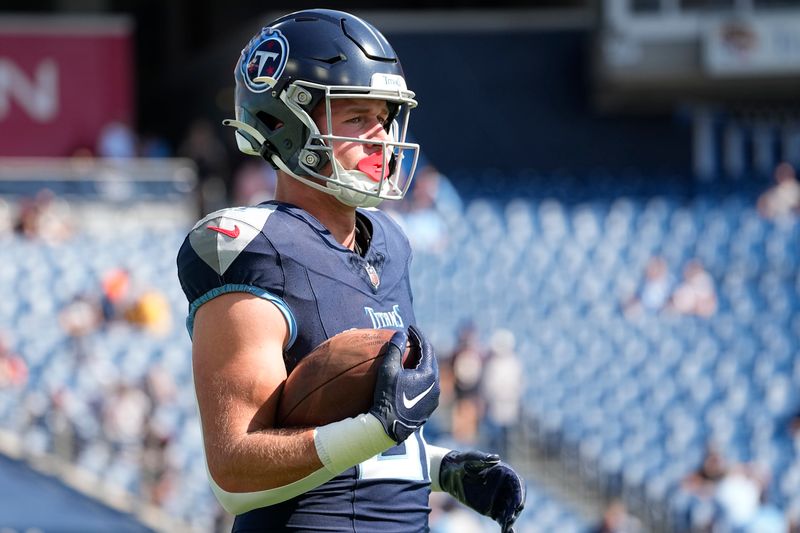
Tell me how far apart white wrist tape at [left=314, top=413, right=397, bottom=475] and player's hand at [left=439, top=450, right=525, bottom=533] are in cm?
45

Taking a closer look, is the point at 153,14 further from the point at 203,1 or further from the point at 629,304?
the point at 629,304

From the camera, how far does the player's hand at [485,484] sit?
8.52ft

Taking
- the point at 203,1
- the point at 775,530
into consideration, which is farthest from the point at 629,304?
the point at 203,1

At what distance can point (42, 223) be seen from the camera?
13.6 m

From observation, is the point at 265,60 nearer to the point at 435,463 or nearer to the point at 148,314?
the point at 435,463

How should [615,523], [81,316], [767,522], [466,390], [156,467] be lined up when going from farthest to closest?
[81,316], [466,390], [156,467], [767,522], [615,523]

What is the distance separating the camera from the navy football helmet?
8.25 ft

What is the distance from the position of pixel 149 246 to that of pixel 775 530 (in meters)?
6.94

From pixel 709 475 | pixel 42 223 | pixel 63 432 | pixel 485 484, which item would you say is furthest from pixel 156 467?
pixel 485 484

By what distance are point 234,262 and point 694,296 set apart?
445 inches

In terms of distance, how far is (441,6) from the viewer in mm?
20516

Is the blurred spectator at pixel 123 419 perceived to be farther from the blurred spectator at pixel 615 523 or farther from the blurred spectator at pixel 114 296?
the blurred spectator at pixel 615 523

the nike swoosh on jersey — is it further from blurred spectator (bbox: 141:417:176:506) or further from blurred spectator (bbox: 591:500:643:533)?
blurred spectator (bbox: 141:417:176:506)

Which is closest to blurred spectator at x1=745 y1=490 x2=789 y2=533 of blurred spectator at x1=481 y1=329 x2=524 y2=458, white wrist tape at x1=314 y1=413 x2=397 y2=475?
blurred spectator at x1=481 y1=329 x2=524 y2=458
